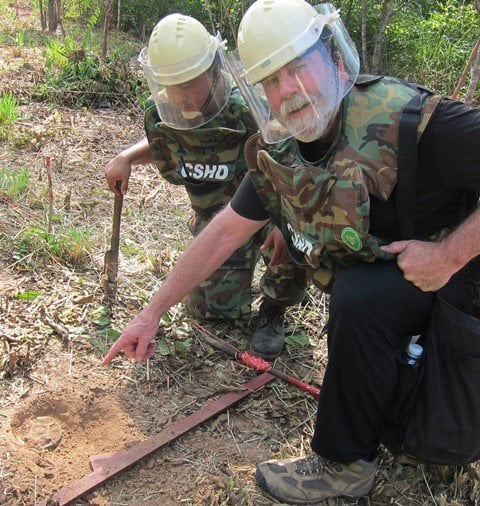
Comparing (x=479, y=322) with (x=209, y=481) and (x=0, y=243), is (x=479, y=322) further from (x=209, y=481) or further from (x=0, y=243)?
(x=0, y=243)

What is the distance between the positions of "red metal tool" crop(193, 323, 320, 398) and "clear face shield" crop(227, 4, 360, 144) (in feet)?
3.66

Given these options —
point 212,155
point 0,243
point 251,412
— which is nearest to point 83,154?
point 0,243

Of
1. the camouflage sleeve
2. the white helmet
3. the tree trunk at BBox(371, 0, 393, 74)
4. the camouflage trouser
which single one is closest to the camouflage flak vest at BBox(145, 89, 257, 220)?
the camouflage sleeve

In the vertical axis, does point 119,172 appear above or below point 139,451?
above

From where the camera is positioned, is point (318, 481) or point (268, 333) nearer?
point (318, 481)

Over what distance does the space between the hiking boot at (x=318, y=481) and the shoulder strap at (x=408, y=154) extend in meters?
0.94

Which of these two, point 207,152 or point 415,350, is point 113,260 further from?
point 415,350

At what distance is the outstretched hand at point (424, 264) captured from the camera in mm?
1969

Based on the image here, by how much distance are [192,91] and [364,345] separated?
1.48m

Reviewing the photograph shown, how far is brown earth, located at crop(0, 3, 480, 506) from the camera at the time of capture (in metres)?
2.23

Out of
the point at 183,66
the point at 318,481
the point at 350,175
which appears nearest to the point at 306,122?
the point at 350,175

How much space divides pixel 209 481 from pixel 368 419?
636mm

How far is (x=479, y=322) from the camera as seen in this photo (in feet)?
6.28

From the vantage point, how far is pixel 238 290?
3244mm
